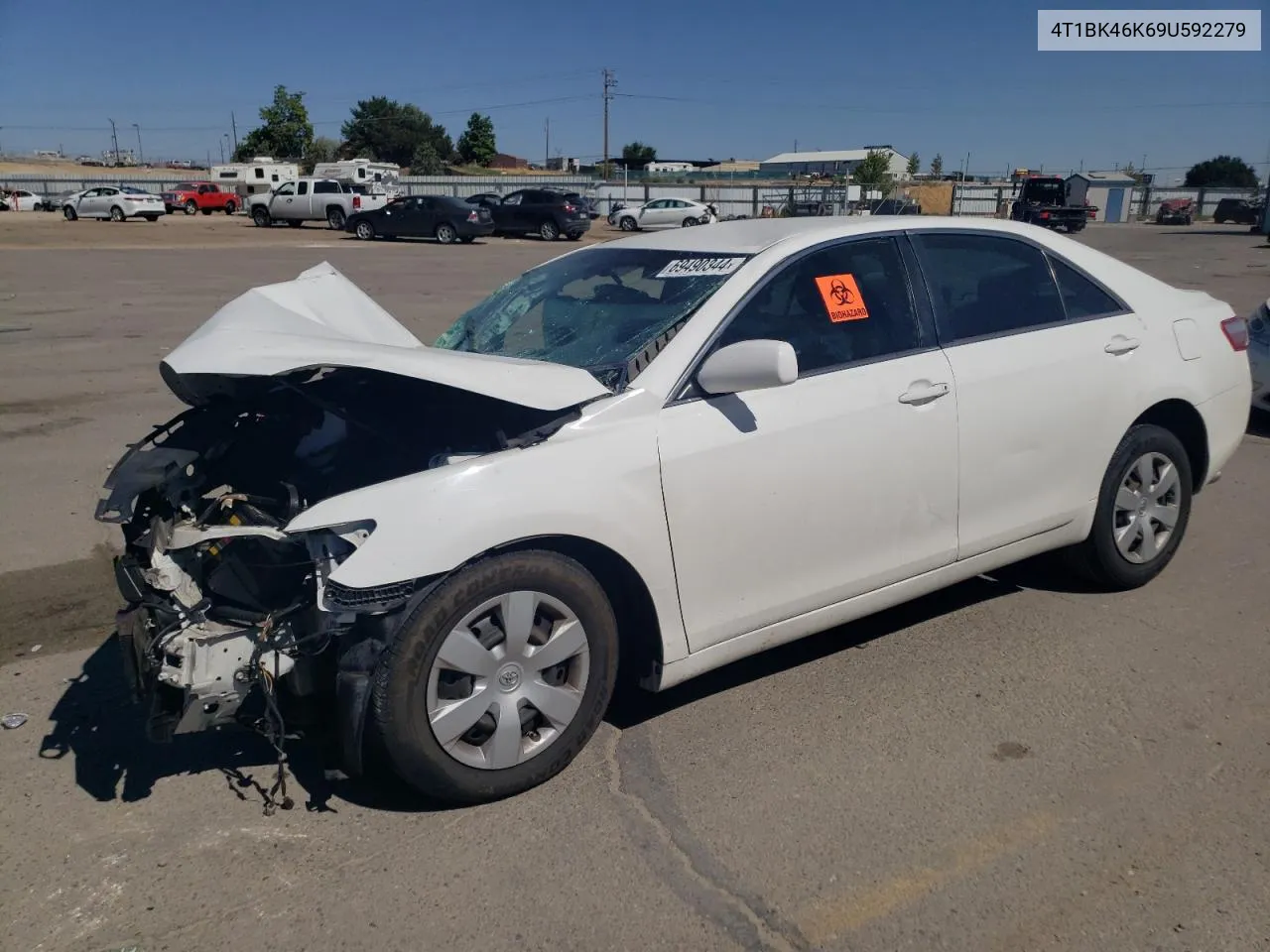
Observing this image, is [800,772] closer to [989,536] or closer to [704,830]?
[704,830]

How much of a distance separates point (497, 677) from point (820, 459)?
133 centimetres

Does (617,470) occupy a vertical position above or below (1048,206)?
below

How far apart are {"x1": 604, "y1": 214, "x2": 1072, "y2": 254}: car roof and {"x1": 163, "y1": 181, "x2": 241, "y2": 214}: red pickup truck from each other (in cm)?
5648

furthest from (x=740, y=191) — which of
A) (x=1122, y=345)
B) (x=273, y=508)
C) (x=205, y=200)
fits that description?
(x=273, y=508)

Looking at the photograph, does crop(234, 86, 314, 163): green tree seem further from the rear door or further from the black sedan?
the rear door

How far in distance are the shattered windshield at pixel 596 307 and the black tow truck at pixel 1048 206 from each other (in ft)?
135

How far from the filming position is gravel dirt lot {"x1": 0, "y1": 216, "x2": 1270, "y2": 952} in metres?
2.71

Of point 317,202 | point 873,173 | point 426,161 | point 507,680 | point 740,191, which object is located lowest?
point 507,680

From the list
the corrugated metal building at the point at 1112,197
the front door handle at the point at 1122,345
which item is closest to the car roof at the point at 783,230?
the front door handle at the point at 1122,345

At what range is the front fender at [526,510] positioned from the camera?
9.51 ft

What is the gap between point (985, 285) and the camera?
14.2 feet

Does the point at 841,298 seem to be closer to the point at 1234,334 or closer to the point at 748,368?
the point at 748,368

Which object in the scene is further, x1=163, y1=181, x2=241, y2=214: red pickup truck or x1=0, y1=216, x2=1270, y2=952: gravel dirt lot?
x1=163, y1=181, x2=241, y2=214: red pickup truck

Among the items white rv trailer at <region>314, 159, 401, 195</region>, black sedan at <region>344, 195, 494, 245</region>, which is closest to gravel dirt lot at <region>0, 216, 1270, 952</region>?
black sedan at <region>344, 195, 494, 245</region>
